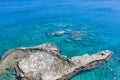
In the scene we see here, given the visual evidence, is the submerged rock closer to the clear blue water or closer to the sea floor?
the sea floor

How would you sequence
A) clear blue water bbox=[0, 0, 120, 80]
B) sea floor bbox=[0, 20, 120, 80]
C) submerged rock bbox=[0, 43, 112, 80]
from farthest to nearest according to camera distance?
clear blue water bbox=[0, 0, 120, 80]
sea floor bbox=[0, 20, 120, 80]
submerged rock bbox=[0, 43, 112, 80]

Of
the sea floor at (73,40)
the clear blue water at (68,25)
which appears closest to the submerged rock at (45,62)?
the sea floor at (73,40)

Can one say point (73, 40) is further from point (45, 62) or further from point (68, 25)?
point (45, 62)

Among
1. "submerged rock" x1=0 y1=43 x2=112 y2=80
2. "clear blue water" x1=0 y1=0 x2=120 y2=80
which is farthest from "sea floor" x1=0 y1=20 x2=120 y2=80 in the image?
"submerged rock" x1=0 y1=43 x2=112 y2=80

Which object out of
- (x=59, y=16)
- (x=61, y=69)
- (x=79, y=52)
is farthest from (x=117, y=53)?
(x=59, y=16)

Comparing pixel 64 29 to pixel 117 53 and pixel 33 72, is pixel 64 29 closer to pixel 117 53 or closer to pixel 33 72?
pixel 117 53

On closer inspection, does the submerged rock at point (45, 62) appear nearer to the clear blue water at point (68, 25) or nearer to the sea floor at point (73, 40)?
the sea floor at point (73, 40)

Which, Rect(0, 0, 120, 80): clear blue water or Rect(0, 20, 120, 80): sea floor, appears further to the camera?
Rect(0, 0, 120, 80): clear blue water

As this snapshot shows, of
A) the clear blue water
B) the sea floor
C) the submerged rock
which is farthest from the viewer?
the clear blue water
